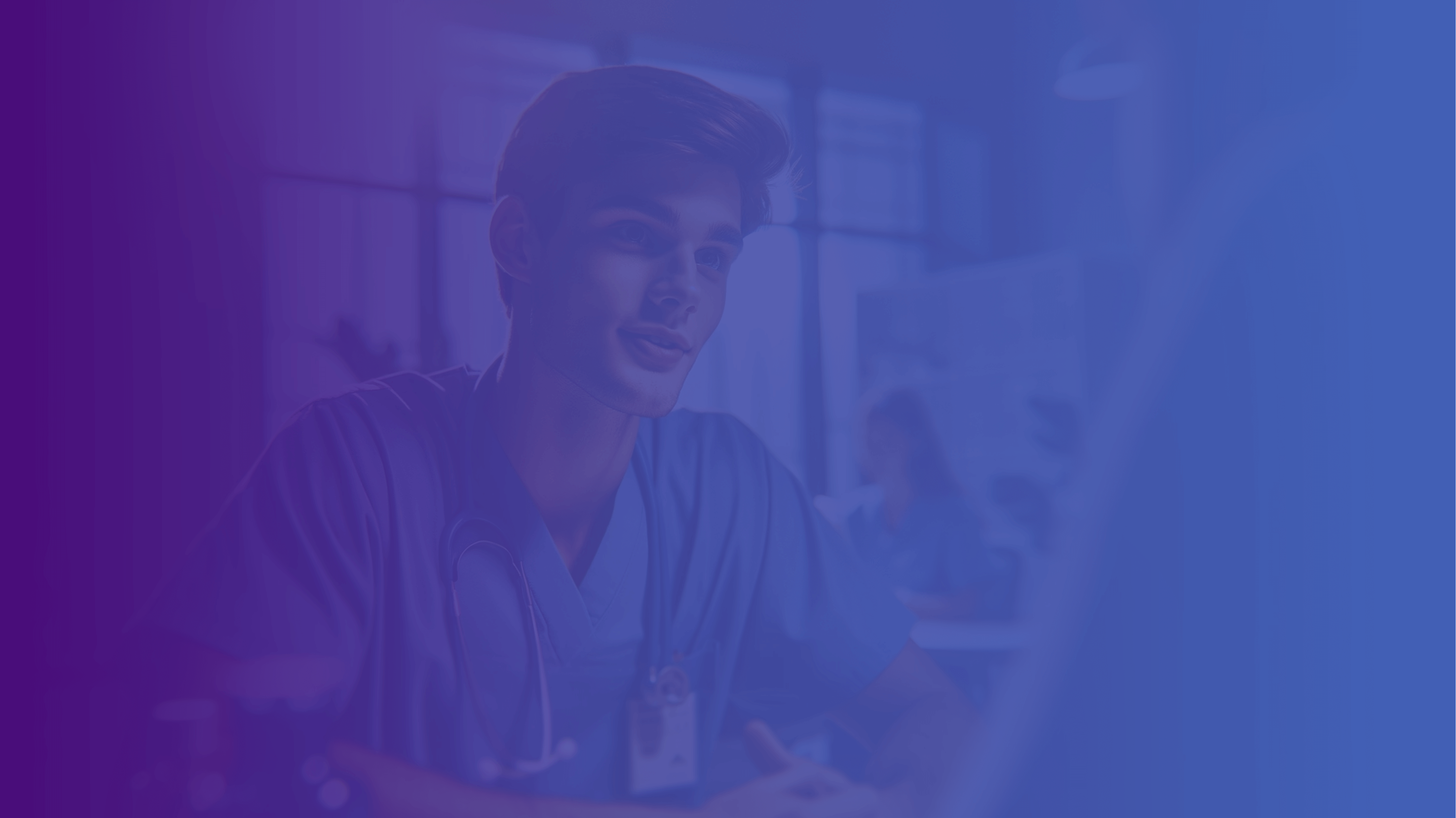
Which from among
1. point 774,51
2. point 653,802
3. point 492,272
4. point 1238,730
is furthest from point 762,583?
point 1238,730

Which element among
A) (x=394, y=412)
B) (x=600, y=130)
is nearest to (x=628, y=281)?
(x=600, y=130)

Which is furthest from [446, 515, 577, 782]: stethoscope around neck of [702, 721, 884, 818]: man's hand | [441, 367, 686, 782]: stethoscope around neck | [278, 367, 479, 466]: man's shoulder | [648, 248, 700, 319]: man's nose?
[648, 248, 700, 319]: man's nose

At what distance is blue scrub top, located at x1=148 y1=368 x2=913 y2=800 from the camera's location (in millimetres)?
1070

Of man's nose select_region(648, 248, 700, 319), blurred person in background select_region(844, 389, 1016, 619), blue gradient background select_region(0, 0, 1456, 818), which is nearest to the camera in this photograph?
blue gradient background select_region(0, 0, 1456, 818)

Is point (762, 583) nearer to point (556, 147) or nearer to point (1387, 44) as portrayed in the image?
point (556, 147)

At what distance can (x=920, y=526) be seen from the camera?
1.29 meters

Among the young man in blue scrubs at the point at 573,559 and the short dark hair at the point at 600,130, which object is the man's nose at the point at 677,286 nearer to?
the young man in blue scrubs at the point at 573,559

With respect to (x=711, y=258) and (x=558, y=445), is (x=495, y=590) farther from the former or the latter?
(x=711, y=258)

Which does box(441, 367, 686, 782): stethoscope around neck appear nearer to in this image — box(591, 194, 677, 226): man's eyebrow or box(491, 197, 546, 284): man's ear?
box(491, 197, 546, 284): man's ear

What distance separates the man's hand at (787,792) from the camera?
3.91 feet

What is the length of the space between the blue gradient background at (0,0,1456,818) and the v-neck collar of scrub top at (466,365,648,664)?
0.15 m

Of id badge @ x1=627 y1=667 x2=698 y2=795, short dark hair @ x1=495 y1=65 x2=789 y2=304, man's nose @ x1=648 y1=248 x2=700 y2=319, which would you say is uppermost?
short dark hair @ x1=495 y1=65 x2=789 y2=304

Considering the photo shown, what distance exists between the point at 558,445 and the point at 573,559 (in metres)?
0.13

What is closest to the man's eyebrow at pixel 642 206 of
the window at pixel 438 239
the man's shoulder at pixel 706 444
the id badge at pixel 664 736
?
the window at pixel 438 239
